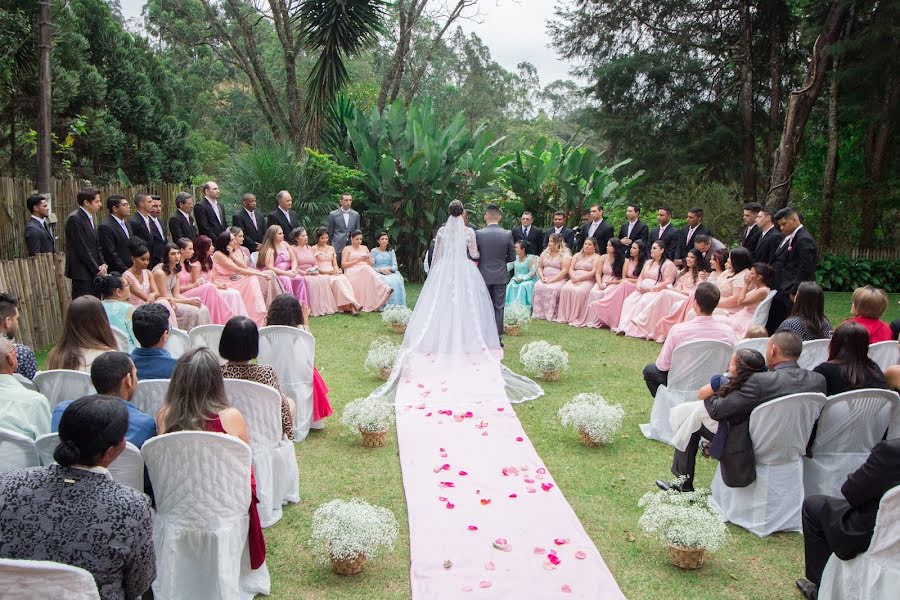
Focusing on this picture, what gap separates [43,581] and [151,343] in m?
Answer: 2.20

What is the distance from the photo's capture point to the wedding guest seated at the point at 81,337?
4230 mm

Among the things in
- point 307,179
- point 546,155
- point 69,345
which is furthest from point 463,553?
point 546,155

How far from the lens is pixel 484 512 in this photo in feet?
14.6

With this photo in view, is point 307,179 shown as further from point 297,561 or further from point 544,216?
point 297,561

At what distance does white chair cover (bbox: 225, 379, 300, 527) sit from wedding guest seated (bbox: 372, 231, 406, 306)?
7.34 m

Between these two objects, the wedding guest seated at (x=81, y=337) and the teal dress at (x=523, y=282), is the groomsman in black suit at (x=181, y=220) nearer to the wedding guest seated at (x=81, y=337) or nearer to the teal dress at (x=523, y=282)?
the teal dress at (x=523, y=282)

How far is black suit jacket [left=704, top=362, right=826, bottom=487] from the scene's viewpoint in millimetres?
4121

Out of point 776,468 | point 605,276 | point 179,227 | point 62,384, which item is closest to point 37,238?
point 179,227

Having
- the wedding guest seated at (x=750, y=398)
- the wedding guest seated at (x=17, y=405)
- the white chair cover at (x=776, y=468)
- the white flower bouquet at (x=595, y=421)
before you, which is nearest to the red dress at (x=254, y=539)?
the wedding guest seated at (x=17, y=405)

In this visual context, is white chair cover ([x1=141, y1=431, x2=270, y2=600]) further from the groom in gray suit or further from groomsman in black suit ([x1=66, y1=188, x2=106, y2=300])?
the groom in gray suit

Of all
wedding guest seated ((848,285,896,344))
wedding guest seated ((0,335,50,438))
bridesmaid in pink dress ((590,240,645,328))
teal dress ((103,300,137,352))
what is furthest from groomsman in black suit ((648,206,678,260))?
wedding guest seated ((0,335,50,438))

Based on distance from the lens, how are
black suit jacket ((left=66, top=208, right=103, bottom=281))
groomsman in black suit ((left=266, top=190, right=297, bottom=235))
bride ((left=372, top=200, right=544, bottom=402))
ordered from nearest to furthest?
black suit jacket ((left=66, top=208, right=103, bottom=281)), bride ((left=372, top=200, right=544, bottom=402)), groomsman in black suit ((left=266, top=190, right=297, bottom=235))

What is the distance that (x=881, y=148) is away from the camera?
16266 millimetres

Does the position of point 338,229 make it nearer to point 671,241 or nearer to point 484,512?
point 671,241
